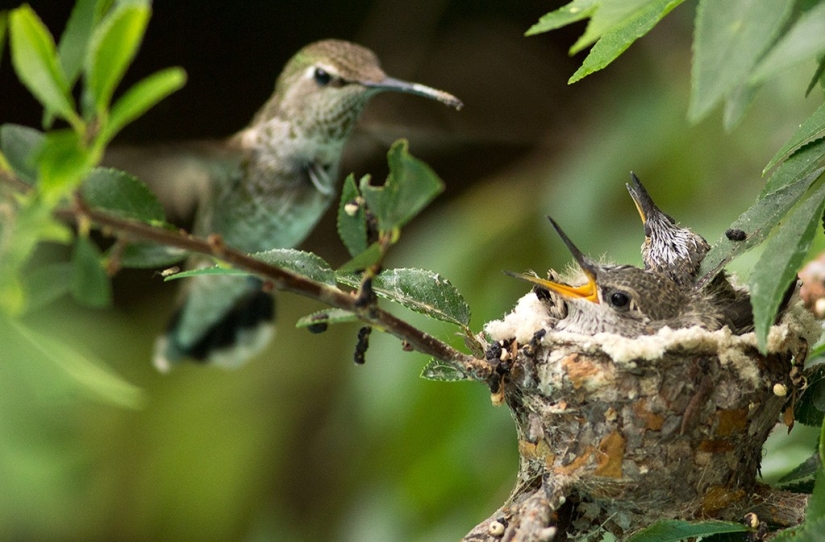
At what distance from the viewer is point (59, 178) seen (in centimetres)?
59

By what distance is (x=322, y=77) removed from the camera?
88.1 inches

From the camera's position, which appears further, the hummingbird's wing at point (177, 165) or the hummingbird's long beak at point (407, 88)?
the hummingbird's wing at point (177, 165)

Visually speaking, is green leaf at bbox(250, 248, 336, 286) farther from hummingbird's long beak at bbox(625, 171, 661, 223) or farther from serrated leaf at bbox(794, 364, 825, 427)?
hummingbird's long beak at bbox(625, 171, 661, 223)

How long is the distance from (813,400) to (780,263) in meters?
0.53

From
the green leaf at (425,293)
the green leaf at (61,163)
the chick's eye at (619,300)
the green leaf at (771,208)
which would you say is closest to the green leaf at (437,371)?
the green leaf at (425,293)

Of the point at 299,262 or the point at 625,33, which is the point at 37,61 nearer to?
the point at 299,262

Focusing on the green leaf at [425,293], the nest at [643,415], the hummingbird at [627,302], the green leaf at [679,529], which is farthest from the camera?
the hummingbird at [627,302]

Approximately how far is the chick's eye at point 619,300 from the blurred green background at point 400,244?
12.7 inches

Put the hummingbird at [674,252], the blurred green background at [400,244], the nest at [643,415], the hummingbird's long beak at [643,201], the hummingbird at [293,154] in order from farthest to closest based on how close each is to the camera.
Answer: the blurred green background at [400,244], the hummingbird at [293,154], the hummingbird's long beak at [643,201], the hummingbird at [674,252], the nest at [643,415]

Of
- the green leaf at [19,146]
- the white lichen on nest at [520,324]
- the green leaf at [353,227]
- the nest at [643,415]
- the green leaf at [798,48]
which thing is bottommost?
the nest at [643,415]

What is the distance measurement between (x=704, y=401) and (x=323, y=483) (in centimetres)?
315

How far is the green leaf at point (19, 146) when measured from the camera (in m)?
0.72

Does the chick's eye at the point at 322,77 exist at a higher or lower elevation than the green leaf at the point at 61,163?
higher

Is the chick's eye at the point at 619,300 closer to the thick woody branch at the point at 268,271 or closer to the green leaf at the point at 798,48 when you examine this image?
the thick woody branch at the point at 268,271
